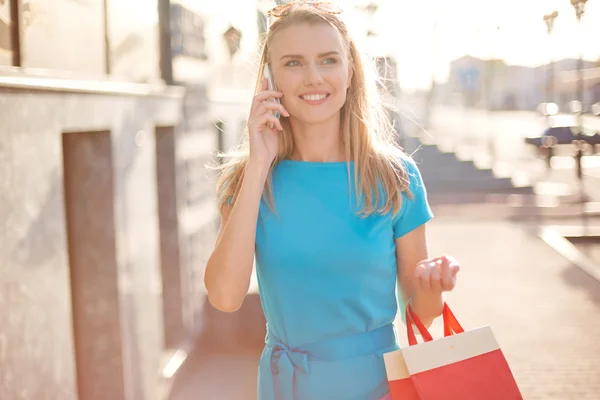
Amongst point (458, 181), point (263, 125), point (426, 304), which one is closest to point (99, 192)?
point (263, 125)

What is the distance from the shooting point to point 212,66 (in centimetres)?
948

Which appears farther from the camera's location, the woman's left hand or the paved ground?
the paved ground

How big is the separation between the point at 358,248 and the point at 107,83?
3.21 meters

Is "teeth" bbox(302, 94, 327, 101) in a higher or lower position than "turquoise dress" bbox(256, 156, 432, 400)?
higher

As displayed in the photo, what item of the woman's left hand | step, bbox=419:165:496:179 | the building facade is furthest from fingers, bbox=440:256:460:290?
step, bbox=419:165:496:179

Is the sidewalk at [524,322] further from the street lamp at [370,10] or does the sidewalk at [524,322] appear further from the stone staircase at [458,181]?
the street lamp at [370,10]

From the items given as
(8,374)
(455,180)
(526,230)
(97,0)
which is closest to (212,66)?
(97,0)

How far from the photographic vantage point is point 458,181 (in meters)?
26.3

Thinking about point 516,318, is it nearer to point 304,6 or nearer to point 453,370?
point 304,6

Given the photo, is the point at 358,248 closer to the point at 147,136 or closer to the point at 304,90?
the point at 304,90

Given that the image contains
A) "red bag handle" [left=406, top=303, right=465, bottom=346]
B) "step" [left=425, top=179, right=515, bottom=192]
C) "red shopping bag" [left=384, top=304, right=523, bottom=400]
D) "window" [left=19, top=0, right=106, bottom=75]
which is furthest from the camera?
"step" [left=425, top=179, right=515, bottom=192]

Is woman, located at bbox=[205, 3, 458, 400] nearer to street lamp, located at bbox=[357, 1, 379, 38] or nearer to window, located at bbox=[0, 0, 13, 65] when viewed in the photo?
window, located at bbox=[0, 0, 13, 65]

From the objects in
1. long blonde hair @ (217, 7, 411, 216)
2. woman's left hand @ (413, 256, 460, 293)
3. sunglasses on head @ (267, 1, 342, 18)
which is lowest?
woman's left hand @ (413, 256, 460, 293)

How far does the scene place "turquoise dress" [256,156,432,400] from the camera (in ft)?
7.77
